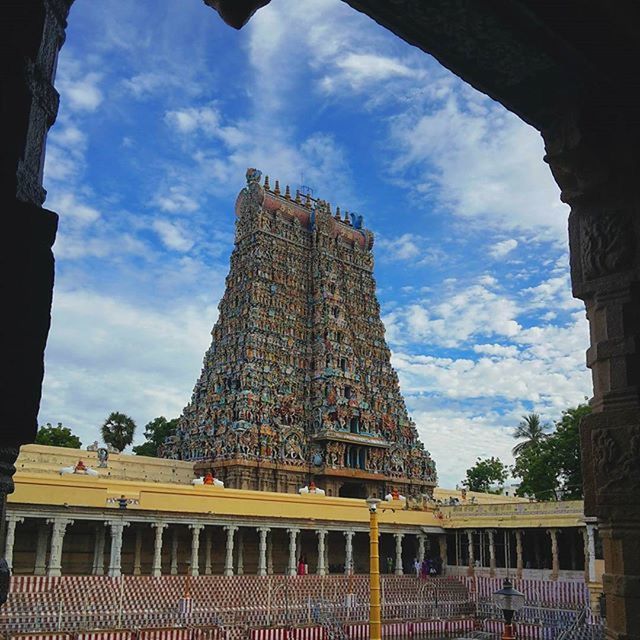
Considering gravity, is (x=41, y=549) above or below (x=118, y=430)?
below

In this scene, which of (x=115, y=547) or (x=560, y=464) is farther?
(x=560, y=464)

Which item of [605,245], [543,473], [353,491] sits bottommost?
[605,245]

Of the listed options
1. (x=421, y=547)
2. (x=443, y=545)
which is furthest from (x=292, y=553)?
(x=443, y=545)

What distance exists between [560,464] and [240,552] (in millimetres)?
19618

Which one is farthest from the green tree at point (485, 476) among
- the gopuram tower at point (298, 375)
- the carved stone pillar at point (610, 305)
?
the carved stone pillar at point (610, 305)

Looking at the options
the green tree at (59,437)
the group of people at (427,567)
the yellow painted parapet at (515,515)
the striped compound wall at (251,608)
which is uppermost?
the green tree at (59,437)

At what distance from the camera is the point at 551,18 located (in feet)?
11.3

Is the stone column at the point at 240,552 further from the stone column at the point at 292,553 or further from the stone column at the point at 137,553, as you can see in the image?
the stone column at the point at 137,553

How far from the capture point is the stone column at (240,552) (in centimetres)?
3130

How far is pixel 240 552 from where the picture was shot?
3145 cm

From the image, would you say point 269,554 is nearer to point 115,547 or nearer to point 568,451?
point 115,547

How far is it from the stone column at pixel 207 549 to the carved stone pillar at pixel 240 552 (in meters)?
1.28

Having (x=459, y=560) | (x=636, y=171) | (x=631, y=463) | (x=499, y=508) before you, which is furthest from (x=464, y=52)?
(x=459, y=560)

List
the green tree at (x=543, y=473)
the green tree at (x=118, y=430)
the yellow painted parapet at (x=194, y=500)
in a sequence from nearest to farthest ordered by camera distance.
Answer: the yellow painted parapet at (x=194, y=500) < the green tree at (x=543, y=473) < the green tree at (x=118, y=430)
